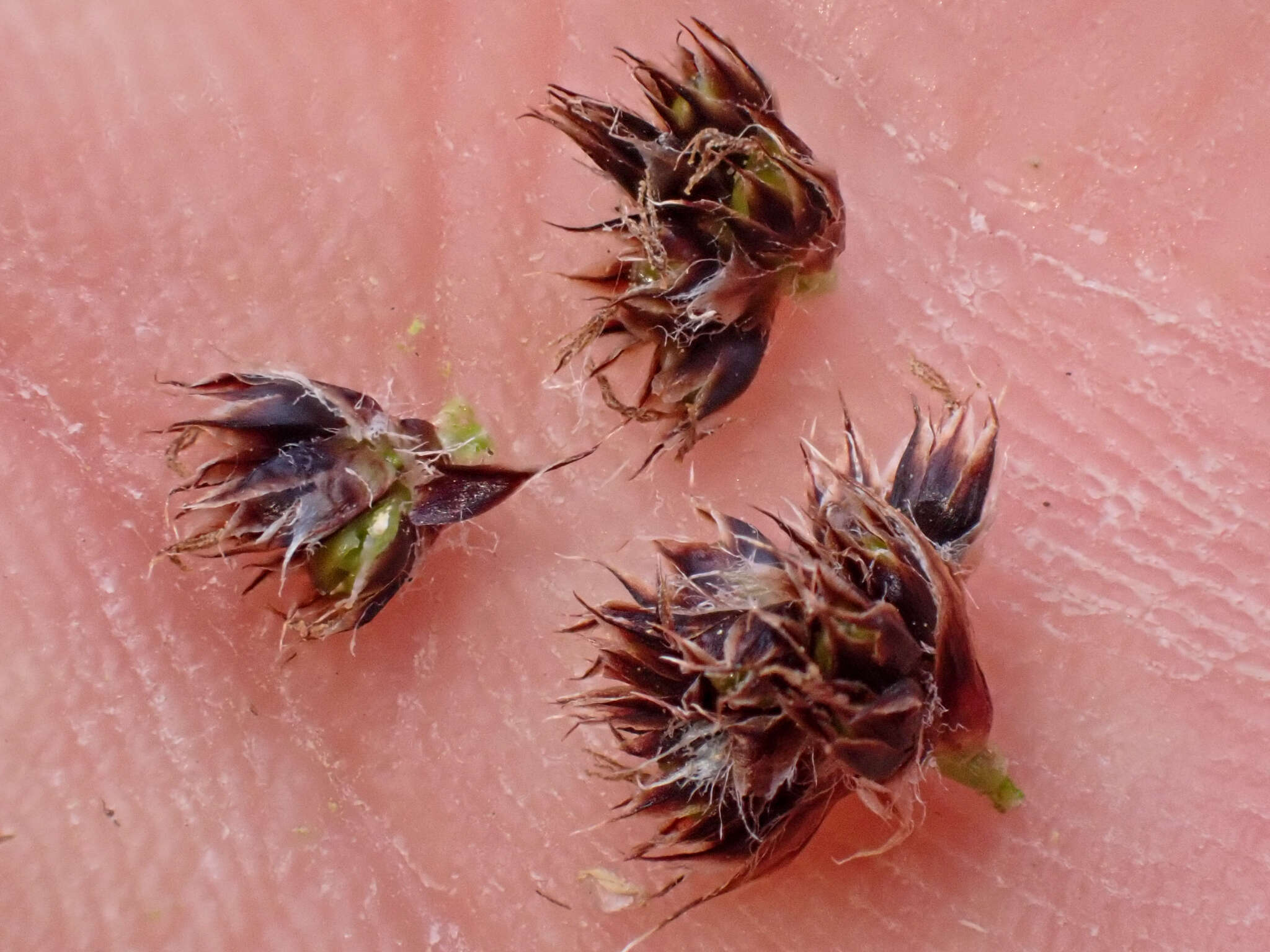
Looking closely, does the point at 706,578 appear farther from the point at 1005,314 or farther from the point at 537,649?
the point at 1005,314

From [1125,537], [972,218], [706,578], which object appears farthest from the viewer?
[972,218]

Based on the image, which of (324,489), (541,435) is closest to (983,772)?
(541,435)

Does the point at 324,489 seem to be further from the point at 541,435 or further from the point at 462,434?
the point at 541,435

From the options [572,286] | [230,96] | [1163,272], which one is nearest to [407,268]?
[572,286]

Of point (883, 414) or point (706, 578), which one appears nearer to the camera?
point (706, 578)

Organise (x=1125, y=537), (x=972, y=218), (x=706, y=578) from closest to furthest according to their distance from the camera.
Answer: (x=706, y=578) → (x=1125, y=537) → (x=972, y=218)

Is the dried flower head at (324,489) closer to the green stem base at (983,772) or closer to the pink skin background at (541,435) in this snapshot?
the pink skin background at (541,435)

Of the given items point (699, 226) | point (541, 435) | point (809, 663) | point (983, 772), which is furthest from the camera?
point (541, 435)

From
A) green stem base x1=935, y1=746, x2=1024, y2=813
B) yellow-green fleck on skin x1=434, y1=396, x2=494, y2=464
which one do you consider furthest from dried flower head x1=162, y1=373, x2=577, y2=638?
green stem base x1=935, y1=746, x2=1024, y2=813
